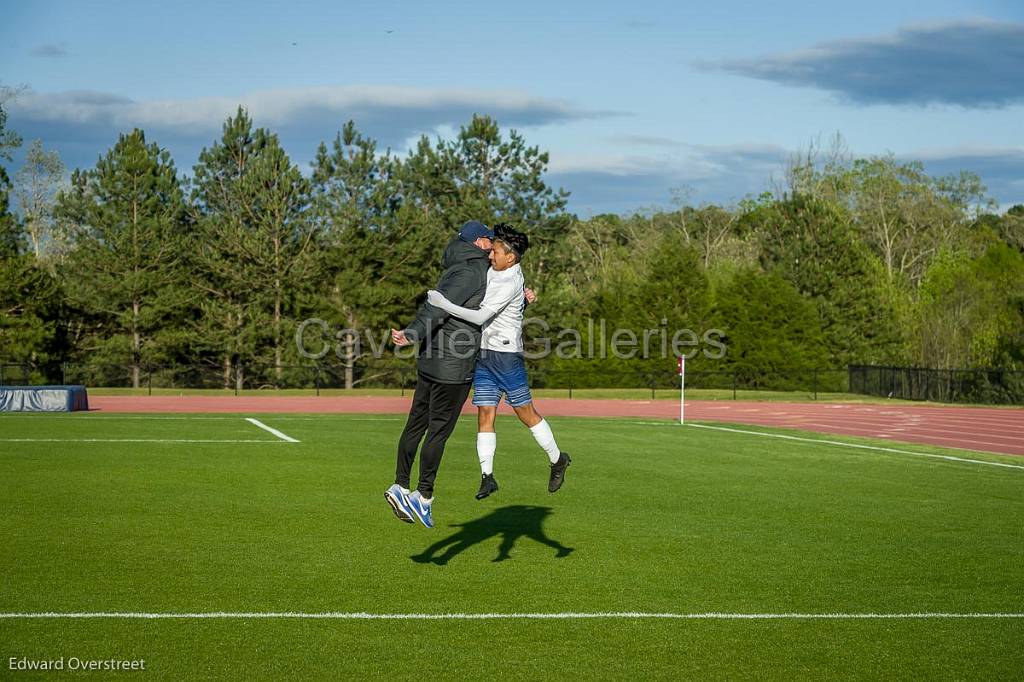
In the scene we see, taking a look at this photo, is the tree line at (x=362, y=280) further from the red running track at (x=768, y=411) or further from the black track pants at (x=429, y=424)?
the black track pants at (x=429, y=424)

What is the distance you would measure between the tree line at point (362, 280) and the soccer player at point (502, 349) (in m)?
45.7

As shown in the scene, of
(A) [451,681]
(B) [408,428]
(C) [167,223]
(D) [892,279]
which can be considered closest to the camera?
(A) [451,681]

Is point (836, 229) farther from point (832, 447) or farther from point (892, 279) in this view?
point (832, 447)

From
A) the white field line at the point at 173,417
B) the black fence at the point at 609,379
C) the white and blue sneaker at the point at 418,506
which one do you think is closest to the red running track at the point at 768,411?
the white field line at the point at 173,417

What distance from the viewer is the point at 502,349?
365 inches

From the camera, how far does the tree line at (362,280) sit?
5838 centimetres

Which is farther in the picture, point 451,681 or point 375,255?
point 375,255

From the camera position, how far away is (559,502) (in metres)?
12.9

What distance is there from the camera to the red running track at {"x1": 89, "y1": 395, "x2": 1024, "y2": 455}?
27922 mm

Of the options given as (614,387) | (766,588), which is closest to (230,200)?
(614,387)

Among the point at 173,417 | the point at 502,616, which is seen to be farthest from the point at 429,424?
the point at 173,417

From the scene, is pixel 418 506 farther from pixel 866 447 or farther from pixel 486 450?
pixel 866 447

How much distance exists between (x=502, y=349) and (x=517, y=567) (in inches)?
68.1

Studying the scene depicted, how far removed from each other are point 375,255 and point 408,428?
51.9 metres
